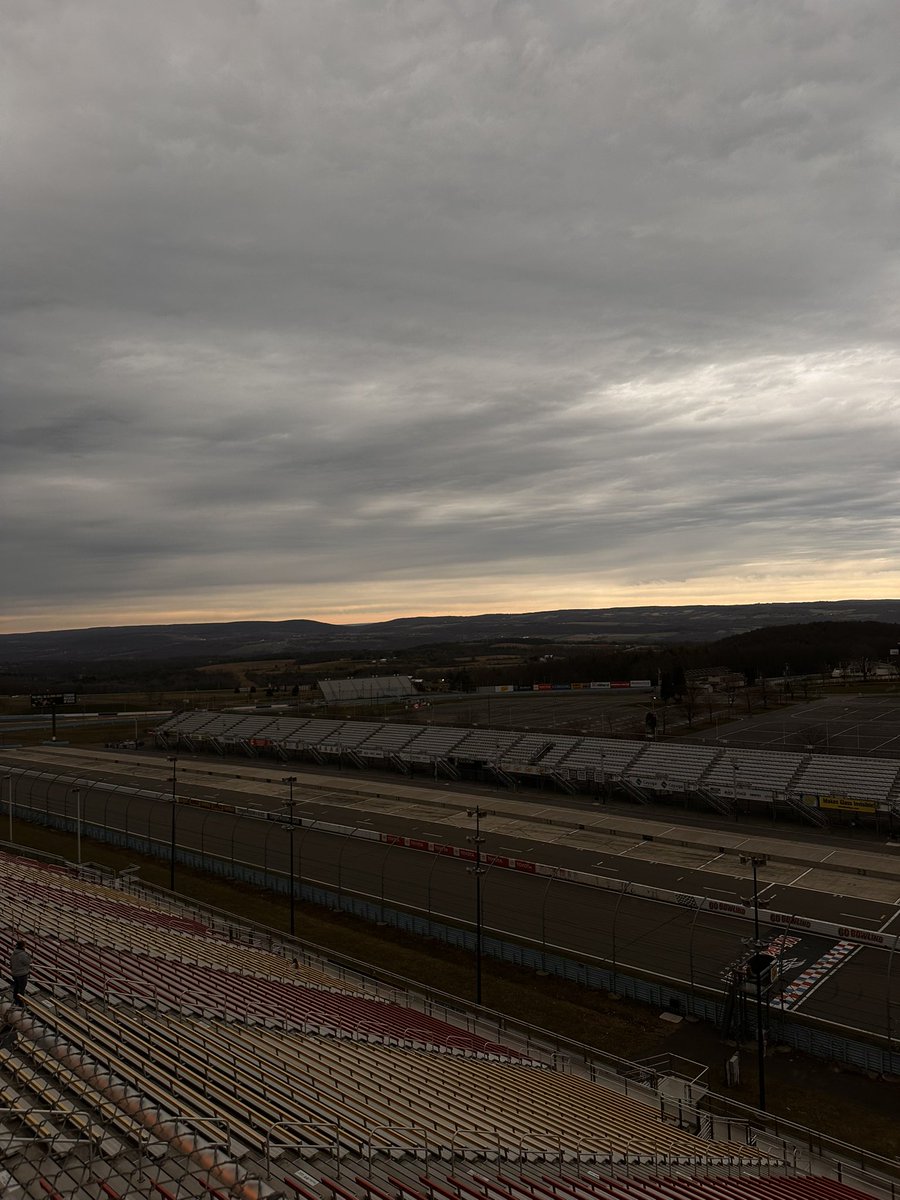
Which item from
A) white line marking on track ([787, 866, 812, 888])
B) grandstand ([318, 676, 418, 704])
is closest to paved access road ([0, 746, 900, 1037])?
white line marking on track ([787, 866, 812, 888])

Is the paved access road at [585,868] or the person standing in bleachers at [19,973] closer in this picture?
the person standing in bleachers at [19,973]

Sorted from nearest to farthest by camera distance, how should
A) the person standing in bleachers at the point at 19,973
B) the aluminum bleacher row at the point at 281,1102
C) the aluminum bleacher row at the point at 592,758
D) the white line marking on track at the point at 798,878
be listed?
the aluminum bleacher row at the point at 281,1102, the person standing in bleachers at the point at 19,973, the white line marking on track at the point at 798,878, the aluminum bleacher row at the point at 592,758

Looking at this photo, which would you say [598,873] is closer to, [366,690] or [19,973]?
[19,973]

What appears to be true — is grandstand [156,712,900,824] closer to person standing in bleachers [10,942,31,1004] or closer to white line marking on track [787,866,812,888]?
white line marking on track [787,866,812,888]

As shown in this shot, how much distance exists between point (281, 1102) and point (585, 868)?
1158 inches

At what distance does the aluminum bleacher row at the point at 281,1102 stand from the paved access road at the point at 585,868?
7.95 m

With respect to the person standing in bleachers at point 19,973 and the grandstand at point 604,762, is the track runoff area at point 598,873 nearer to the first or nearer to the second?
the grandstand at point 604,762

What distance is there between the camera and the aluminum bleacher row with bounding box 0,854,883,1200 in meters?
10.6

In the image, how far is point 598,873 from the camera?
39219 millimetres

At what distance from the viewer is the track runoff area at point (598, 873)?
1115 inches

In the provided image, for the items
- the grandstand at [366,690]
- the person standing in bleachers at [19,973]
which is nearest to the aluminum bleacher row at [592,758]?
the grandstand at [366,690]

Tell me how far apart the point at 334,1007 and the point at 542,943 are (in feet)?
38.3

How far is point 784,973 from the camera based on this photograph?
27750mm

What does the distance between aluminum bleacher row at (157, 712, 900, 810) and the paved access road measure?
17.1 ft
